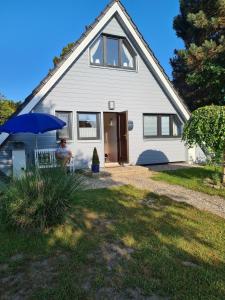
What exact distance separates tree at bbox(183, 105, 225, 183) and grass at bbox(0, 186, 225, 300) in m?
2.54

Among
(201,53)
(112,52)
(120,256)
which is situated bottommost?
(120,256)

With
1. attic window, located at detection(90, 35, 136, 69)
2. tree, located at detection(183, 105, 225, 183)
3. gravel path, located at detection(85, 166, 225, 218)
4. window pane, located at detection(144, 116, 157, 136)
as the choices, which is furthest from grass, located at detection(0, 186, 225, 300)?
attic window, located at detection(90, 35, 136, 69)

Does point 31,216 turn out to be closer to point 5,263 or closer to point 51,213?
point 51,213

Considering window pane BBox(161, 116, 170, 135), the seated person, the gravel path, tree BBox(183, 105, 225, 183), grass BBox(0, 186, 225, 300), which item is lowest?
grass BBox(0, 186, 225, 300)

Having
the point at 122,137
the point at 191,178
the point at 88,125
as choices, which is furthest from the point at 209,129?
the point at 88,125

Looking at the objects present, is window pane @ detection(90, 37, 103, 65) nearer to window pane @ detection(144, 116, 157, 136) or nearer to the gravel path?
window pane @ detection(144, 116, 157, 136)

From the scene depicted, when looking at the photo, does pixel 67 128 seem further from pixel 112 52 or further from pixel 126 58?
pixel 126 58

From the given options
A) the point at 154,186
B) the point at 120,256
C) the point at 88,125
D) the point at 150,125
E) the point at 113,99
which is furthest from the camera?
the point at 150,125

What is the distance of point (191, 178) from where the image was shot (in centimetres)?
944

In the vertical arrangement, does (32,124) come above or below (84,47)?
below

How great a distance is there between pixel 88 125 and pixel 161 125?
3.59m

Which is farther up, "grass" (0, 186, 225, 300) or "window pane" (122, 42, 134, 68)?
"window pane" (122, 42, 134, 68)

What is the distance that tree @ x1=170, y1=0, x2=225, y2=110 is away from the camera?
1653cm

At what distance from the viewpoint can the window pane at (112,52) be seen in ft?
39.2
